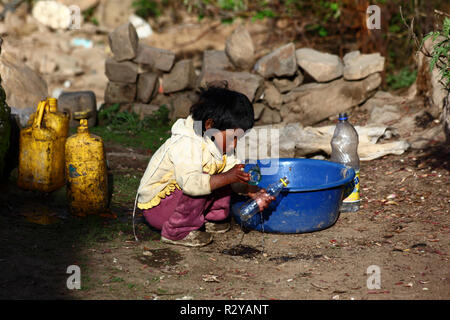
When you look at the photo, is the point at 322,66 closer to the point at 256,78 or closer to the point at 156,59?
the point at 256,78

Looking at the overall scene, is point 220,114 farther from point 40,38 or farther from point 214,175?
point 40,38

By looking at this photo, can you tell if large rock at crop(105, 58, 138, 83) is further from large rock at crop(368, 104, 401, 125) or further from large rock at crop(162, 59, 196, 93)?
large rock at crop(368, 104, 401, 125)

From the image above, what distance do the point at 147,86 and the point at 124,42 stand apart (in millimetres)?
587

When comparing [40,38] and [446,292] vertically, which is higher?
[40,38]

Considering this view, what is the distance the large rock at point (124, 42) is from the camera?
673 cm

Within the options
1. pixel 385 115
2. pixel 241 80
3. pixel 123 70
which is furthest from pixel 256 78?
pixel 123 70

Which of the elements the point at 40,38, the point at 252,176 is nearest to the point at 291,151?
the point at 252,176

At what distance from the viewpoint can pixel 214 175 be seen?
3.36 m

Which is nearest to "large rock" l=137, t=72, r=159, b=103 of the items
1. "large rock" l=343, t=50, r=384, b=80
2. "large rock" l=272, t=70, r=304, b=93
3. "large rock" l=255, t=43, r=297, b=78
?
"large rock" l=255, t=43, r=297, b=78

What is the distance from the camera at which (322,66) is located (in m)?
6.38

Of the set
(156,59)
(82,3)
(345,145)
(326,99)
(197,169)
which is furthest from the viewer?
(82,3)

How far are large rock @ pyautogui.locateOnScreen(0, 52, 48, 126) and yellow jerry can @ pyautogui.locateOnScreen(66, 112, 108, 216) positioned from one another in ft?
7.73

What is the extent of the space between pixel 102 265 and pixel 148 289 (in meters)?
0.40
